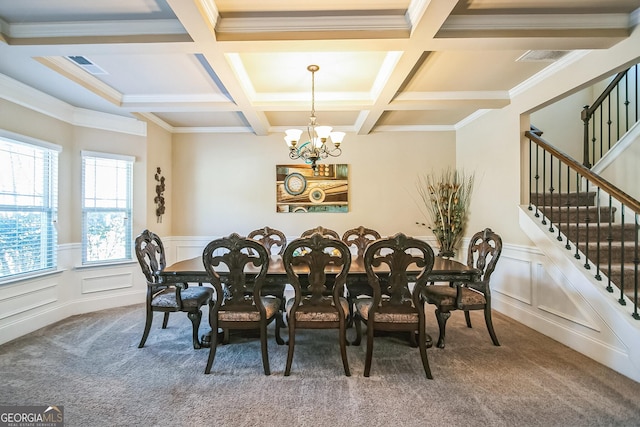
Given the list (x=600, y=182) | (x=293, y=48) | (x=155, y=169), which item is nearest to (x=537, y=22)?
(x=600, y=182)

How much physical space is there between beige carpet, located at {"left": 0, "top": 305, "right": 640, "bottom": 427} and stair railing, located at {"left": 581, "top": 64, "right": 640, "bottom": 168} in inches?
111

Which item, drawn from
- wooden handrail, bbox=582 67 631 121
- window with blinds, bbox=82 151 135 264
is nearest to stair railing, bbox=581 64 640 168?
wooden handrail, bbox=582 67 631 121

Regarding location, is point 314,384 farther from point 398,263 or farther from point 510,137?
point 510,137

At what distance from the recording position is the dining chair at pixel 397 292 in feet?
7.23

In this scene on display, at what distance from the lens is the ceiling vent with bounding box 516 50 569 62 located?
268 centimetres

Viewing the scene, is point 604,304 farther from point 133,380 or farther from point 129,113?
point 129,113

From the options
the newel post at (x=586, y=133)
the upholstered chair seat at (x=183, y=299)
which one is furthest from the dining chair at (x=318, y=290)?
the newel post at (x=586, y=133)

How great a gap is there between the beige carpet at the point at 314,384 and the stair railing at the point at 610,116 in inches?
111

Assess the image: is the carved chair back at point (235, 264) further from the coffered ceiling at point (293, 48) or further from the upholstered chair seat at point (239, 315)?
the coffered ceiling at point (293, 48)

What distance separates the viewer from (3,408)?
1.93m

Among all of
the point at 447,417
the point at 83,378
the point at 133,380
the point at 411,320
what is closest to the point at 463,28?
the point at 411,320

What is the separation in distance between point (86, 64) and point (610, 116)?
6.15m

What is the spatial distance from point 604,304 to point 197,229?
5040 mm

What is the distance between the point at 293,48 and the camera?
2393 millimetres
